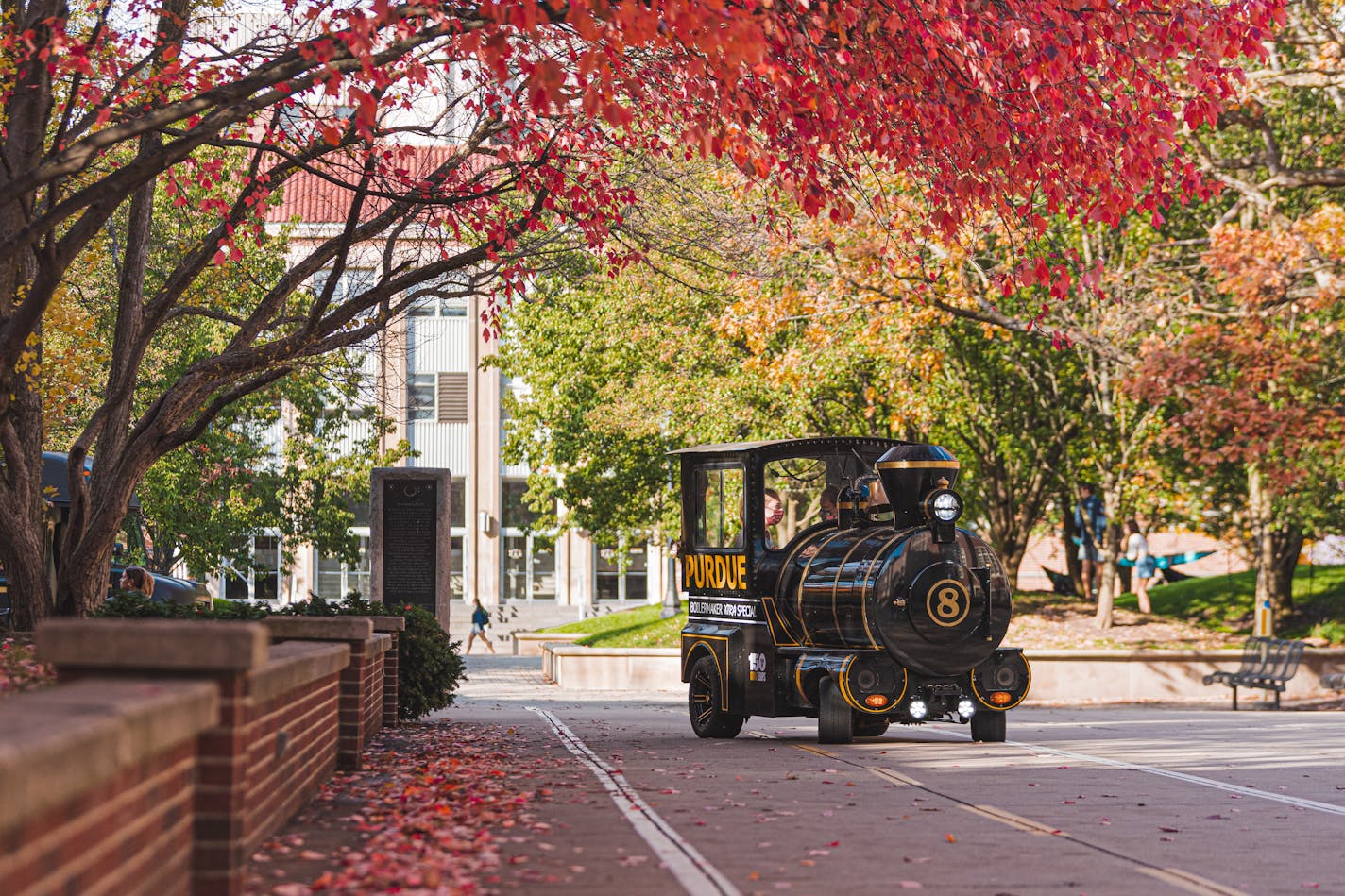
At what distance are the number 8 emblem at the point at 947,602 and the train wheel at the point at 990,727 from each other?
4.13ft

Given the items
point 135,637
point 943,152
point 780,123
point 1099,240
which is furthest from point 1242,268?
point 135,637

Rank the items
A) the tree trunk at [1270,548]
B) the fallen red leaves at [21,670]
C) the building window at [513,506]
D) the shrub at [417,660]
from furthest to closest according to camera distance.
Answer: the building window at [513,506] < the tree trunk at [1270,548] < the shrub at [417,660] < the fallen red leaves at [21,670]

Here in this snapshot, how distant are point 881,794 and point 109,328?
77.6 ft

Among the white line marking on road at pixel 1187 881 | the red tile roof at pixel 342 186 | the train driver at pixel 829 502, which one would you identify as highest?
the red tile roof at pixel 342 186

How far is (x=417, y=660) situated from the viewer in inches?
630

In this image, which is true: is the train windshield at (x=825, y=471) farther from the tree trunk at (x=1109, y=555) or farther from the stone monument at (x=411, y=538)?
the tree trunk at (x=1109, y=555)

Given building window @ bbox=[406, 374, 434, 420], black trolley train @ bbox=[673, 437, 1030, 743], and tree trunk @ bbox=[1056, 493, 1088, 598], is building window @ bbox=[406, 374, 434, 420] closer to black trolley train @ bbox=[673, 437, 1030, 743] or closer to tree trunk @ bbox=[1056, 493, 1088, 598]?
tree trunk @ bbox=[1056, 493, 1088, 598]

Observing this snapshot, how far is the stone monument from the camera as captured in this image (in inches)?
849

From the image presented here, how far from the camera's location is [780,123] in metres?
12.0

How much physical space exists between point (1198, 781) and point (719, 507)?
6107 millimetres

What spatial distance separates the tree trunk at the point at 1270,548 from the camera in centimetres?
2694

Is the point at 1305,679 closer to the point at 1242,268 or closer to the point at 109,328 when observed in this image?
the point at 1242,268

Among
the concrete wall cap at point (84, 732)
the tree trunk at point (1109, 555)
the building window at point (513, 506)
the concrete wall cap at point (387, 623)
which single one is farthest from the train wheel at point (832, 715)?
the building window at point (513, 506)

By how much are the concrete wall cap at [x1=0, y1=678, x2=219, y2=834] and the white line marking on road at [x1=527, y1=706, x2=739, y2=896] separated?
2.38m
